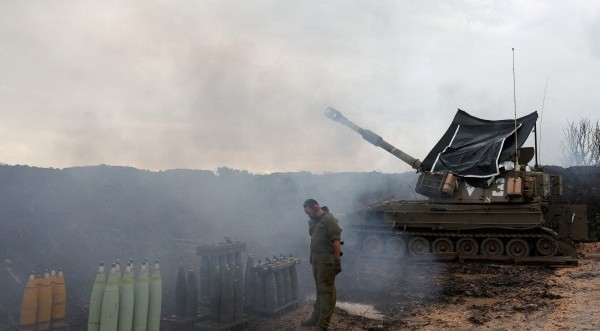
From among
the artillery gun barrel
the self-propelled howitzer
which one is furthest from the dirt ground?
the artillery gun barrel

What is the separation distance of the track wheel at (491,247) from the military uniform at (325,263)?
964cm

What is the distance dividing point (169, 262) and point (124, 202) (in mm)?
4885

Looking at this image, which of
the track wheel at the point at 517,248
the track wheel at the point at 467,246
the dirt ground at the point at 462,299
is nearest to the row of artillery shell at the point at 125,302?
the dirt ground at the point at 462,299

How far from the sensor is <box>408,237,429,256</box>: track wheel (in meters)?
15.6

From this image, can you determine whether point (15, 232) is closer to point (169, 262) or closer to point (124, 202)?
point (169, 262)

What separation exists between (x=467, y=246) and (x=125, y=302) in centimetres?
1218

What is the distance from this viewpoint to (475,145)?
16.0 meters

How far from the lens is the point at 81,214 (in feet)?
44.4

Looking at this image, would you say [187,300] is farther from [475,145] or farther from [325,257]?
[475,145]

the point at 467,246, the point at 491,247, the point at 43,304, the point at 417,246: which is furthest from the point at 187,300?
the point at 491,247

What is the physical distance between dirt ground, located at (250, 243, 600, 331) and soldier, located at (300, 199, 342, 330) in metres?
0.65

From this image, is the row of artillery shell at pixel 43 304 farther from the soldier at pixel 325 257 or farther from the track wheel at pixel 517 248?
the track wheel at pixel 517 248

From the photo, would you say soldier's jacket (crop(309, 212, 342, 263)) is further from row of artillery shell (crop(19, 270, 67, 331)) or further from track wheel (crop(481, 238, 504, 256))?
track wheel (crop(481, 238, 504, 256))

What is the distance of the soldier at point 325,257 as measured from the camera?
23.3ft
